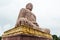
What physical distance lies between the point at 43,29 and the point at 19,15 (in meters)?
1.08

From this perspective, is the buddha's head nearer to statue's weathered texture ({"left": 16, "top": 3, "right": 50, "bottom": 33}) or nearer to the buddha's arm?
statue's weathered texture ({"left": 16, "top": 3, "right": 50, "bottom": 33})

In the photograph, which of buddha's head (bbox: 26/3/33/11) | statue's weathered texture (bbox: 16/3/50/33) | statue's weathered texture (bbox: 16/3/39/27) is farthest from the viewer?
buddha's head (bbox: 26/3/33/11)

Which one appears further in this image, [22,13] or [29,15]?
[29,15]

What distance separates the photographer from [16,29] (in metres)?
6.82

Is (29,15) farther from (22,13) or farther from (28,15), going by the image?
(22,13)

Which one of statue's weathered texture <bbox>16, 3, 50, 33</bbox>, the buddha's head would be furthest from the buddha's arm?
the buddha's head

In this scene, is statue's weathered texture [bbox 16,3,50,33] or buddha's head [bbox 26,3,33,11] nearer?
statue's weathered texture [bbox 16,3,50,33]

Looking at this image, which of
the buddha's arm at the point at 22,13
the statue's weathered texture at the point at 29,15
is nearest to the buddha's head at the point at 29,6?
the statue's weathered texture at the point at 29,15

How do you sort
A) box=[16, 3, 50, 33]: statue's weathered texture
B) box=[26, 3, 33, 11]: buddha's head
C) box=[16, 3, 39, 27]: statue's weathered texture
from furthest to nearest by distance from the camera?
box=[26, 3, 33, 11]: buddha's head, box=[16, 3, 39, 27]: statue's weathered texture, box=[16, 3, 50, 33]: statue's weathered texture

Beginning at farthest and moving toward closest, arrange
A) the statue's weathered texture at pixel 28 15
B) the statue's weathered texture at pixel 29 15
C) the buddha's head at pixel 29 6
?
1. the buddha's head at pixel 29 6
2. the statue's weathered texture at pixel 28 15
3. the statue's weathered texture at pixel 29 15

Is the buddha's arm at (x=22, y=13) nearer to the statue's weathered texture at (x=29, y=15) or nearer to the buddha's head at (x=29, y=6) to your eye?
the statue's weathered texture at (x=29, y=15)

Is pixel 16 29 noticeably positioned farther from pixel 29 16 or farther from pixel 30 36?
pixel 29 16

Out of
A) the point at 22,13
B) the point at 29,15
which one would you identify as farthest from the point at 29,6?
the point at 22,13

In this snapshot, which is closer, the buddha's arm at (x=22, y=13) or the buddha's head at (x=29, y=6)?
the buddha's arm at (x=22, y=13)
